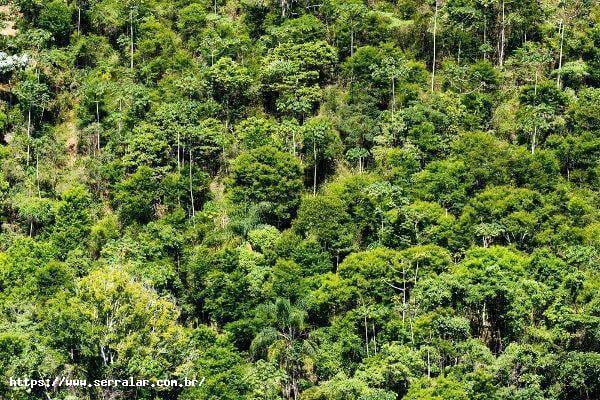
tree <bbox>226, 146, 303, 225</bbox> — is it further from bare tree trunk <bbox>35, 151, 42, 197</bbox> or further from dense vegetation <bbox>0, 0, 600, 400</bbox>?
bare tree trunk <bbox>35, 151, 42, 197</bbox>

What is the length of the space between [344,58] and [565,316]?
4026 centimetres

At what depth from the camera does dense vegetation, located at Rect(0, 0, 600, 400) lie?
64938mm

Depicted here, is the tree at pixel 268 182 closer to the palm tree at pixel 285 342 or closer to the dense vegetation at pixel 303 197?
the dense vegetation at pixel 303 197

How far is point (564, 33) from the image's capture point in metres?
91.9

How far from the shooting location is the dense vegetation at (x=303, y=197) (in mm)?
64938

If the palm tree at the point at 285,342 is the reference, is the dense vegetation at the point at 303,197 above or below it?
above

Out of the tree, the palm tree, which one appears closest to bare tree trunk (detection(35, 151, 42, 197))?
the tree

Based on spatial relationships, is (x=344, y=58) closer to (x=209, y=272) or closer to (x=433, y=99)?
(x=433, y=99)

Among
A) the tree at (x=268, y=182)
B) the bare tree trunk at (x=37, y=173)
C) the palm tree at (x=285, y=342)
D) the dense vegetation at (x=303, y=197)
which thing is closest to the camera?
the dense vegetation at (x=303, y=197)

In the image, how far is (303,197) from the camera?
8106cm

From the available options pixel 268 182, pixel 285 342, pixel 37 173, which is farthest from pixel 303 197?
pixel 37 173

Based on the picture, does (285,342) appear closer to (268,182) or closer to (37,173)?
(268,182)

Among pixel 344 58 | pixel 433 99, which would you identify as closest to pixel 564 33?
pixel 433 99

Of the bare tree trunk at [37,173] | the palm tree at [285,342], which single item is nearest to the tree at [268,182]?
the palm tree at [285,342]
